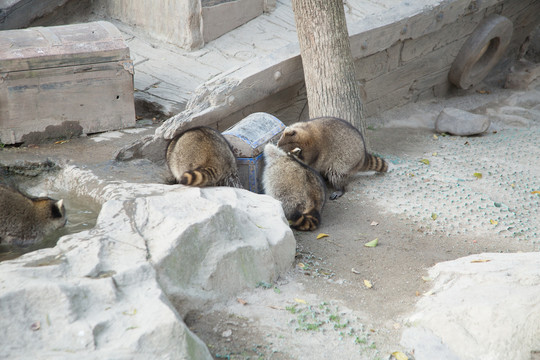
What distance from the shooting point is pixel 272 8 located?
28.9ft

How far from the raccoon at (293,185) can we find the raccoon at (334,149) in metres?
0.47

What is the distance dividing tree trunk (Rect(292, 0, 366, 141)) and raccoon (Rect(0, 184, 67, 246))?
3.29 metres

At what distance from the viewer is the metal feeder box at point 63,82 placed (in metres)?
6.02

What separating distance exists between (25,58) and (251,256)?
360 centimetres

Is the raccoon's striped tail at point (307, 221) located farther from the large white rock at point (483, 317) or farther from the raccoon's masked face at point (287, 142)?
the large white rock at point (483, 317)

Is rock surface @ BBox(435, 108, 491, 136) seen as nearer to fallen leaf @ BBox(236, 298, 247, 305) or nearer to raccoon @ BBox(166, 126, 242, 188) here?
raccoon @ BBox(166, 126, 242, 188)

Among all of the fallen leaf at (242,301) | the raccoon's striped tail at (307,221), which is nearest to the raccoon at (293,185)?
the raccoon's striped tail at (307,221)

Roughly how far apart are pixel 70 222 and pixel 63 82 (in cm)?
219

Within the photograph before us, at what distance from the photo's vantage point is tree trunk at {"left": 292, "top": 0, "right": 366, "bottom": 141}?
20.6 feet

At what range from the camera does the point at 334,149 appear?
244 inches

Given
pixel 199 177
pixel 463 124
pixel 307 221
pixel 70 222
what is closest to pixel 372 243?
pixel 307 221

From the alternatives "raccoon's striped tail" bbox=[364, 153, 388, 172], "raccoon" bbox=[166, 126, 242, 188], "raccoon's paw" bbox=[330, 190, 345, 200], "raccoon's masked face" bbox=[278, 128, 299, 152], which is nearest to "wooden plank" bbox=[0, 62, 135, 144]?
"raccoon" bbox=[166, 126, 242, 188]

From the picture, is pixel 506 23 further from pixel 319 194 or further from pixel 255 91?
pixel 319 194

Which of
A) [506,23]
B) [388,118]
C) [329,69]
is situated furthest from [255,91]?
[506,23]
